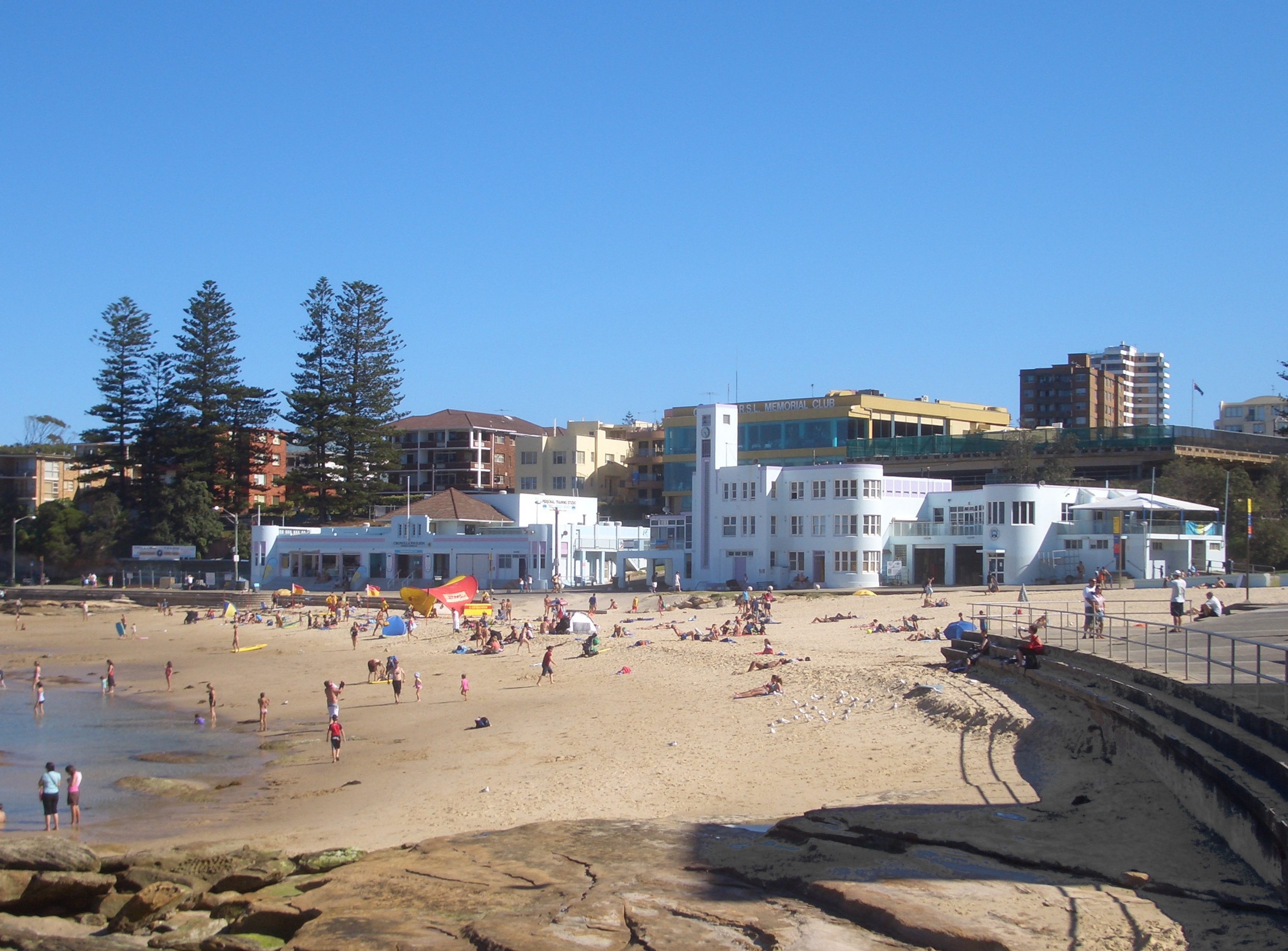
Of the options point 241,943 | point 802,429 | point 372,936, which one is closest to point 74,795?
point 241,943

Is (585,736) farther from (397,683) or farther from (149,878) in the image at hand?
(149,878)

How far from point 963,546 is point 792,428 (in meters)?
23.5

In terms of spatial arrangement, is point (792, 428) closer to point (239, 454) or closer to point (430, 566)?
point (430, 566)

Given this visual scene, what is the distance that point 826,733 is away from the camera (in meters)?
18.9

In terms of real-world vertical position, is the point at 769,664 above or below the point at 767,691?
above

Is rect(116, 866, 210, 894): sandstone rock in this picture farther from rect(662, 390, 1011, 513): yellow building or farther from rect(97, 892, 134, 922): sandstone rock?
rect(662, 390, 1011, 513): yellow building

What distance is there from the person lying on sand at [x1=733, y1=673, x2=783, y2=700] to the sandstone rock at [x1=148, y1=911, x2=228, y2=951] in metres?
Answer: 13.4

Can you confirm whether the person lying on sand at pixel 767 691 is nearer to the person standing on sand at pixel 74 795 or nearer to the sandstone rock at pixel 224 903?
the person standing on sand at pixel 74 795

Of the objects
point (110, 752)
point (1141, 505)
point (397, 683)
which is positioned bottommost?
point (110, 752)

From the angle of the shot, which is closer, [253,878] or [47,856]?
[253,878]

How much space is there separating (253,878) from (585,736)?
9.29 meters

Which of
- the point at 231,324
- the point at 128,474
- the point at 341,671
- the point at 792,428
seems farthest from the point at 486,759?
the point at 128,474

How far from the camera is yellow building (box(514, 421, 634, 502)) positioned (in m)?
78.5

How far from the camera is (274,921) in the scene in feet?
35.1
